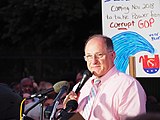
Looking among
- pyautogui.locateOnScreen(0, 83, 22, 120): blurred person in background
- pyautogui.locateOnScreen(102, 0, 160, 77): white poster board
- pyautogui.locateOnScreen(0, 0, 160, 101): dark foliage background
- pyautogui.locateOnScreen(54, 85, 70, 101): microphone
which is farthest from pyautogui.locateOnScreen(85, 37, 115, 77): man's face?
pyautogui.locateOnScreen(0, 0, 160, 101): dark foliage background

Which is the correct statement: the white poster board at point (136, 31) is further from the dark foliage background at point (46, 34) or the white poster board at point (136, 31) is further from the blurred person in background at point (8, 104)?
the dark foliage background at point (46, 34)

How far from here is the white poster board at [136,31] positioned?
5.43 meters

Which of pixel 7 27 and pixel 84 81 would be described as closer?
pixel 84 81

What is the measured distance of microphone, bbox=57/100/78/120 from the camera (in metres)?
3.37

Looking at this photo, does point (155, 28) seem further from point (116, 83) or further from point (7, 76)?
point (7, 76)

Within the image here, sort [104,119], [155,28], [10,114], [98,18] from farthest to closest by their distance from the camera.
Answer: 1. [98,18]
2. [155,28]
3. [10,114]
4. [104,119]

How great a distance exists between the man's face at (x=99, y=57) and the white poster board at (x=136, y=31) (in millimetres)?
1594

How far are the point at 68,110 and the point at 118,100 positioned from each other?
44 cm

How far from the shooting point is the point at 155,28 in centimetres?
545

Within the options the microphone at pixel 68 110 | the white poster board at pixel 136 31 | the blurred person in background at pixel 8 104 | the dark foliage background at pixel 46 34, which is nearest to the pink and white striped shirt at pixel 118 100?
the microphone at pixel 68 110

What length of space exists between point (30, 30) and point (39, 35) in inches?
10.5

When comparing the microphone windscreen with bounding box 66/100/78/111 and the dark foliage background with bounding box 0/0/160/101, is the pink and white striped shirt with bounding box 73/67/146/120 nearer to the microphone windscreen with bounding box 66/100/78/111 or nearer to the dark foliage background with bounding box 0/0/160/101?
the microphone windscreen with bounding box 66/100/78/111

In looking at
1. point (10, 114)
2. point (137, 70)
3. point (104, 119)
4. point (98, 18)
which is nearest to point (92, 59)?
point (104, 119)

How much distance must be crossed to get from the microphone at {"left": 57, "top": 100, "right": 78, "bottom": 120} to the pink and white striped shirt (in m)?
0.27
